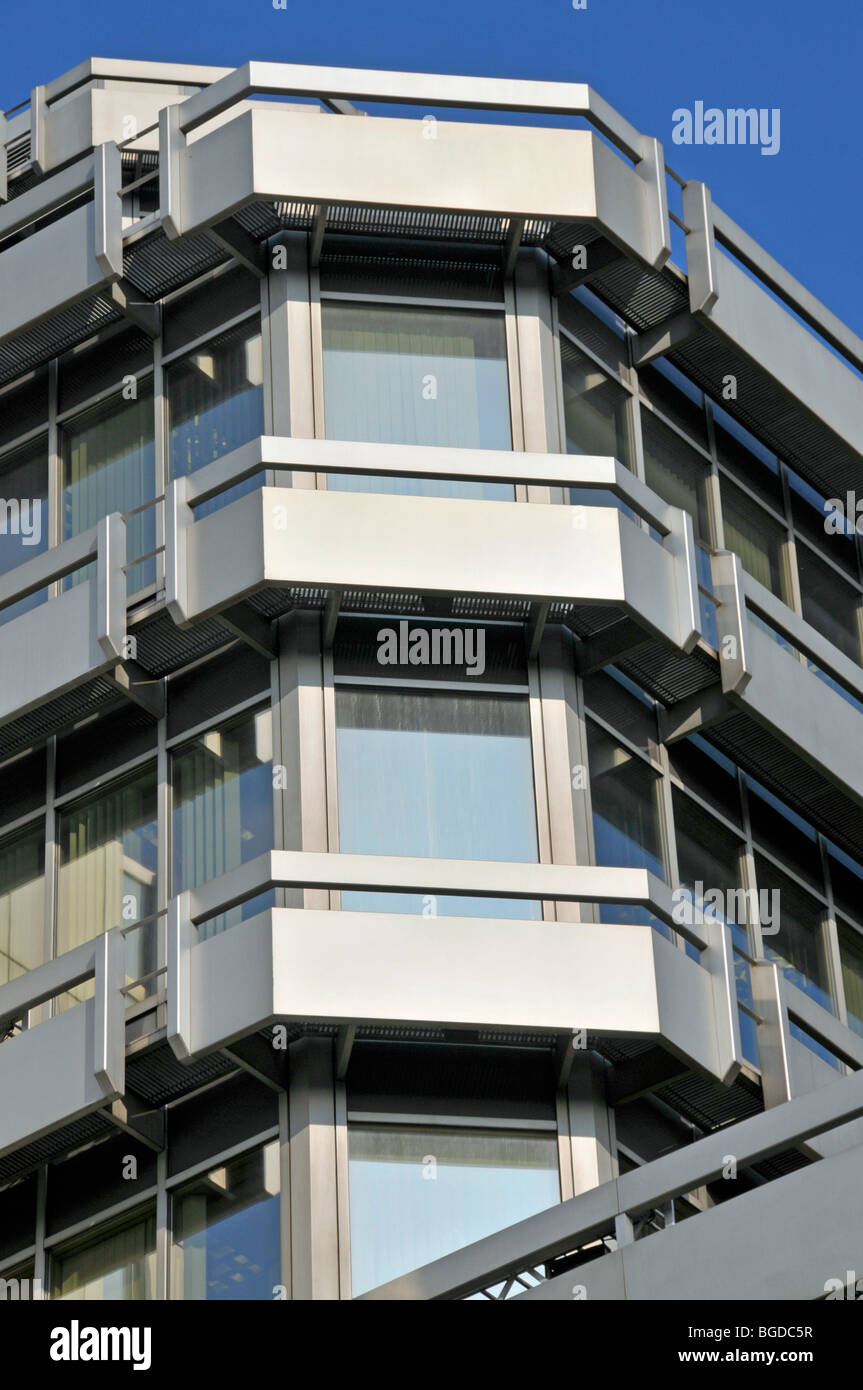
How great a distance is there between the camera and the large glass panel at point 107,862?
2212cm

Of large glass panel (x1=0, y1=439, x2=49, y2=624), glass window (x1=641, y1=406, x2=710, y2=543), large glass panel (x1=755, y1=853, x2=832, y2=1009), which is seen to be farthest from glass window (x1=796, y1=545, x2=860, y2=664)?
large glass panel (x1=0, y1=439, x2=49, y2=624)

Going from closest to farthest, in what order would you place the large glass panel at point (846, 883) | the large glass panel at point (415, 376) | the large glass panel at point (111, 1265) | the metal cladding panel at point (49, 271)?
the large glass panel at point (111, 1265), the large glass panel at point (415, 376), the metal cladding panel at point (49, 271), the large glass panel at point (846, 883)

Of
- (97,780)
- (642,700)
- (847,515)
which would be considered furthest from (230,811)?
(847,515)

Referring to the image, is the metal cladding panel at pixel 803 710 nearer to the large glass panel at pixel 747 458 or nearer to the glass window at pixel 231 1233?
the large glass panel at pixel 747 458

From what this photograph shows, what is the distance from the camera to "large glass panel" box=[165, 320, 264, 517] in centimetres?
2322

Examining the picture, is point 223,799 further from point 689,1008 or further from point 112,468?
point 689,1008

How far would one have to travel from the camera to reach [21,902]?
75.6 feet

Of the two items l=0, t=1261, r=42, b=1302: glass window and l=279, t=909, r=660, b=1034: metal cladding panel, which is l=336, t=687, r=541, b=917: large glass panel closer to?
l=279, t=909, r=660, b=1034: metal cladding panel

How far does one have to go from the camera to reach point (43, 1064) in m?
20.6

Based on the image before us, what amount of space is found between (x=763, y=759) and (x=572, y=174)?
213 inches

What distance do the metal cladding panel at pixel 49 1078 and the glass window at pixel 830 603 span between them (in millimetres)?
9343

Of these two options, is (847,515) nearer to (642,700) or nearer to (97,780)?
(642,700)

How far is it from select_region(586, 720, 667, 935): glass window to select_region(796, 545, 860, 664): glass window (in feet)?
15.0

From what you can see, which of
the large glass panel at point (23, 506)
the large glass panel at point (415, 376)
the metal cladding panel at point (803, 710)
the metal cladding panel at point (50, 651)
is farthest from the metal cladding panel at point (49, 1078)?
A: the metal cladding panel at point (803, 710)
